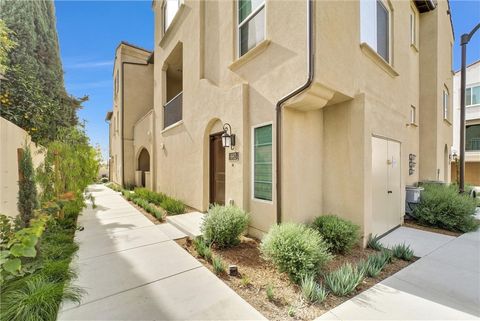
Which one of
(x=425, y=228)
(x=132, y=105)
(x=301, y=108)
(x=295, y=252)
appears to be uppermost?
(x=132, y=105)

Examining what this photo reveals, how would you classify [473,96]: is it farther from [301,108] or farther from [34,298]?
[34,298]

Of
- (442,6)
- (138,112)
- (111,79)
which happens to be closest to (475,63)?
(442,6)

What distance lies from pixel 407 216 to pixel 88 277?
8.63 meters

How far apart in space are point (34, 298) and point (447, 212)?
8.84 metres

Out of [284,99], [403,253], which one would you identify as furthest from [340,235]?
[284,99]

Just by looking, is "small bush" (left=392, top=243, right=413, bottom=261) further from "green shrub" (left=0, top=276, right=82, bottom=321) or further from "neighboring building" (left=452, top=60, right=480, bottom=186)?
"neighboring building" (left=452, top=60, right=480, bottom=186)

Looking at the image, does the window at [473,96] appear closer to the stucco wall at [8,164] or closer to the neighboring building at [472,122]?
the neighboring building at [472,122]

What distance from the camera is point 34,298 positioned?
2727 millimetres

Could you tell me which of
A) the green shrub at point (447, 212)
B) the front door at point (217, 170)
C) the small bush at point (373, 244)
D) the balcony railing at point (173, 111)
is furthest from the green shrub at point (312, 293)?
the balcony railing at point (173, 111)

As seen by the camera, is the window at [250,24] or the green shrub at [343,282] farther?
the window at [250,24]

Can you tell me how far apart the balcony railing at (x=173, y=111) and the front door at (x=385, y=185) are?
7154 millimetres

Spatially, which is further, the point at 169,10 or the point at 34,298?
the point at 169,10

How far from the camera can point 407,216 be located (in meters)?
7.13

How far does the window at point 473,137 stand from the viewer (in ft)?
64.0
